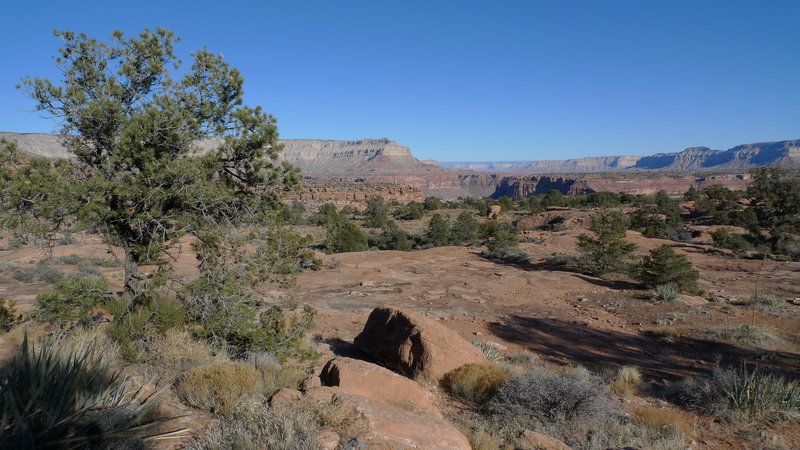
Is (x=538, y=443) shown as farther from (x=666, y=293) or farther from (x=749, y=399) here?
(x=666, y=293)

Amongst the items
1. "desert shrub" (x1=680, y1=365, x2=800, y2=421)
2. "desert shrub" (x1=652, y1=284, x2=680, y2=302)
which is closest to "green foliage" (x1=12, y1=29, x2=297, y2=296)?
"desert shrub" (x1=680, y1=365, x2=800, y2=421)

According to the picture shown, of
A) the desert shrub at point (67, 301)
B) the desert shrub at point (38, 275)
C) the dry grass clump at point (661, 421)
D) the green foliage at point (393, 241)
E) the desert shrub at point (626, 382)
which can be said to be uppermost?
the desert shrub at point (67, 301)

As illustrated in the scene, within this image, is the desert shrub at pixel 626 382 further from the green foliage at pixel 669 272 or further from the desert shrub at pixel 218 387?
the green foliage at pixel 669 272

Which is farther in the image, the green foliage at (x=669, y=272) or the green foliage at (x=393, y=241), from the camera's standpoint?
the green foliage at (x=393, y=241)

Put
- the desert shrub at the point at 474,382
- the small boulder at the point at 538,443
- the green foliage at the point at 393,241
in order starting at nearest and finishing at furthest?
the small boulder at the point at 538,443 < the desert shrub at the point at 474,382 < the green foliage at the point at 393,241

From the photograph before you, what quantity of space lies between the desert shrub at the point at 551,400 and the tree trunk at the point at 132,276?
550 cm

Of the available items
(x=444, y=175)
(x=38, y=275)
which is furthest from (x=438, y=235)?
(x=444, y=175)

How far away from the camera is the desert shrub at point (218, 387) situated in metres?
3.91

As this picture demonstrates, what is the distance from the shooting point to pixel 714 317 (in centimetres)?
1115

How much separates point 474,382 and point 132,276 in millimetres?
5406

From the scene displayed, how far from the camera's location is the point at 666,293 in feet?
42.2

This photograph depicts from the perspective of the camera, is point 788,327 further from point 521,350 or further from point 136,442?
point 136,442

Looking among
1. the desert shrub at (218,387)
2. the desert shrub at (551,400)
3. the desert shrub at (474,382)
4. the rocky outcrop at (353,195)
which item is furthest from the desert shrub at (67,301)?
the rocky outcrop at (353,195)

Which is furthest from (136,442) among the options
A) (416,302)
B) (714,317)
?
(714,317)
